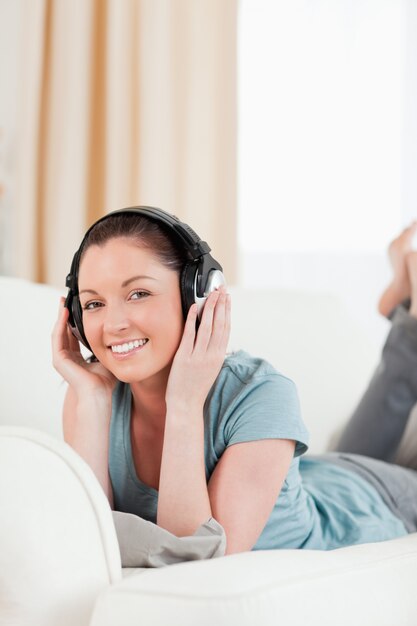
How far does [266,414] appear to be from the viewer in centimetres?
108

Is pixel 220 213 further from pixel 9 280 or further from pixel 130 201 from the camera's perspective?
pixel 9 280

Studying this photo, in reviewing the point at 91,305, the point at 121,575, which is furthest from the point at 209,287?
the point at 121,575

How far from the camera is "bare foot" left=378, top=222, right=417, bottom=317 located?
6.61 feet

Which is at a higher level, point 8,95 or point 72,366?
point 8,95

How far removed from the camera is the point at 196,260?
3.44 ft

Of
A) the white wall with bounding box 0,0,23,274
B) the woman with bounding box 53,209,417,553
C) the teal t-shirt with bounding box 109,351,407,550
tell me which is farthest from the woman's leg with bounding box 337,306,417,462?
the white wall with bounding box 0,0,23,274

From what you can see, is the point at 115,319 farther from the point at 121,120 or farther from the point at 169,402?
the point at 121,120

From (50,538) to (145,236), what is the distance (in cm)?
40

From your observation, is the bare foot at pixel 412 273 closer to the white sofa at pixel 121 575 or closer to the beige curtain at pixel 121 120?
the white sofa at pixel 121 575

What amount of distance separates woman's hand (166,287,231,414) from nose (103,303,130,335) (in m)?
0.07

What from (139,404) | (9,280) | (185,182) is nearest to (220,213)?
(185,182)

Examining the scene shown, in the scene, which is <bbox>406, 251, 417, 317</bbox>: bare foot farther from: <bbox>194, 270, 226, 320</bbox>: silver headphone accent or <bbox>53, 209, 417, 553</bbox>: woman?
<bbox>194, 270, 226, 320</bbox>: silver headphone accent

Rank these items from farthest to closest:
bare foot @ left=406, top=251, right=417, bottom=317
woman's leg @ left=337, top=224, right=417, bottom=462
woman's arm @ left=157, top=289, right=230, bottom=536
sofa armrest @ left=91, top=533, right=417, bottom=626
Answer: bare foot @ left=406, top=251, right=417, bottom=317, woman's leg @ left=337, top=224, right=417, bottom=462, woman's arm @ left=157, top=289, right=230, bottom=536, sofa armrest @ left=91, top=533, right=417, bottom=626

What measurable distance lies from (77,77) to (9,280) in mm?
1747
